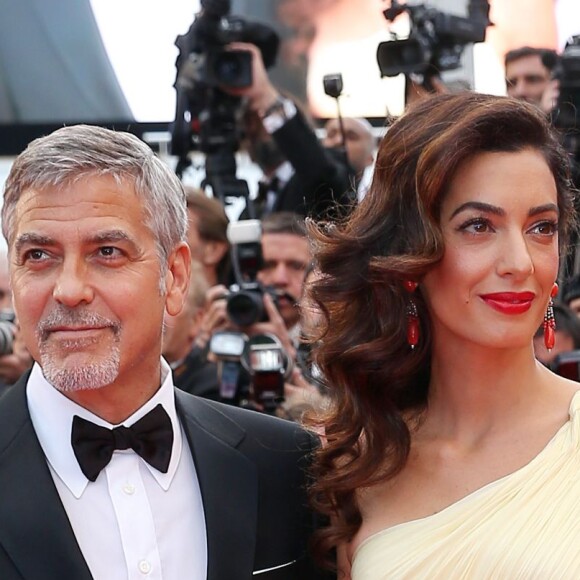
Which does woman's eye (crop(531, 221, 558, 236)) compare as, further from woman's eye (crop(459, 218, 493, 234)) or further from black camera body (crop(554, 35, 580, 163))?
black camera body (crop(554, 35, 580, 163))

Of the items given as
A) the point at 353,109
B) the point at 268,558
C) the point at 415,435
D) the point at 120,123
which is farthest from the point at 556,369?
the point at 120,123

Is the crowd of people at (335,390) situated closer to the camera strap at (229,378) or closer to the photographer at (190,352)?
the camera strap at (229,378)

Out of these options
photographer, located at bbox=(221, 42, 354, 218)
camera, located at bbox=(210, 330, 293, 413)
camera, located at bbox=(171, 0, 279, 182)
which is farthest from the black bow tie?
camera, located at bbox=(171, 0, 279, 182)

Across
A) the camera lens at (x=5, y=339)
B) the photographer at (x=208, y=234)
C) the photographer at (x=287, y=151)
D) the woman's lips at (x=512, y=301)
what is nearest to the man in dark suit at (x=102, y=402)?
the woman's lips at (x=512, y=301)

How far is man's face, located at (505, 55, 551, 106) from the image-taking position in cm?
516

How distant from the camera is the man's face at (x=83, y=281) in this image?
248 centimetres

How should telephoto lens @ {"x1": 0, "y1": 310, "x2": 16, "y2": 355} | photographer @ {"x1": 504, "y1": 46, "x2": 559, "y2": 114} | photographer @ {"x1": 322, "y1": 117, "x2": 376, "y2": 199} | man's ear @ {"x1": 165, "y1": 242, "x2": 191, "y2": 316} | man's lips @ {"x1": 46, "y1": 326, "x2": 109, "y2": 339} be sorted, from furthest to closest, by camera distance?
photographer @ {"x1": 322, "y1": 117, "x2": 376, "y2": 199}
photographer @ {"x1": 504, "y1": 46, "x2": 559, "y2": 114}
telephoto lens @ {"x1": 0, "y1": 310, "x2": 16, "y2": 355}
man's ear @ {"x1": 165, "y1": 242, "x2": 191, "y2": 316}
man's lips @ {"x1": 46, "y1": 326, "x2": 109, "y2": 339}

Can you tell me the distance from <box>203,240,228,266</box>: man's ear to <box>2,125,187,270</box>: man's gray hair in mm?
2681

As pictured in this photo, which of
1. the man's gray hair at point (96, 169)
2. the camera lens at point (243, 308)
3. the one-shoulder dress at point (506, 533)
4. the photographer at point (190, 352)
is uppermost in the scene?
the man's gray hair at point (96, 169)

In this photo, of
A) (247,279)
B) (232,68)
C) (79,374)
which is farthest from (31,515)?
(232,68)

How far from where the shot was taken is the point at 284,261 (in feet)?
16.5

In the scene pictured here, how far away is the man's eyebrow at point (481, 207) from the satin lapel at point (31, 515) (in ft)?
3.50

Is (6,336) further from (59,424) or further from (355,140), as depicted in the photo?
(59,424)

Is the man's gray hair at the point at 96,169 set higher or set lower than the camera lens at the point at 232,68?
higher
